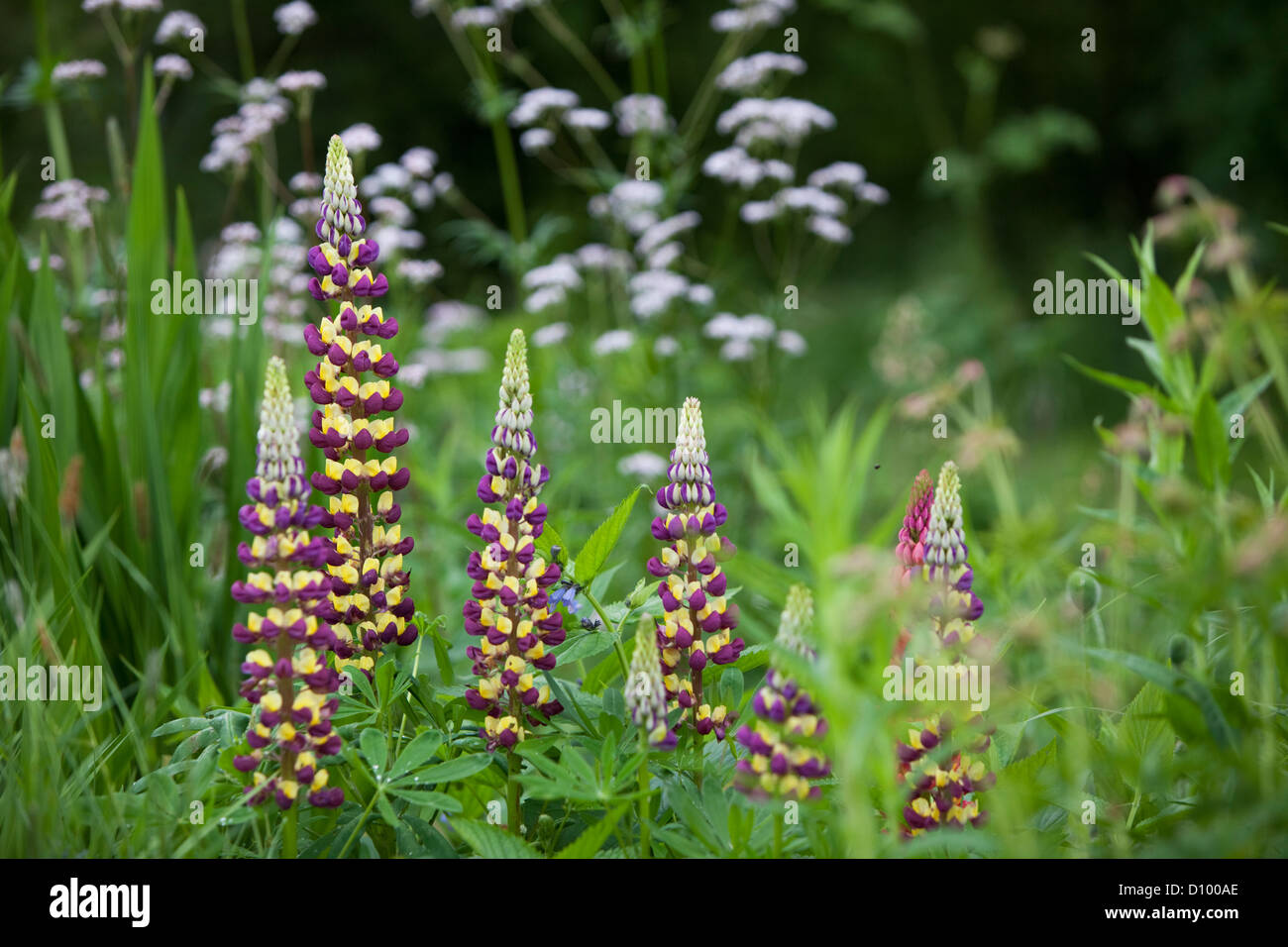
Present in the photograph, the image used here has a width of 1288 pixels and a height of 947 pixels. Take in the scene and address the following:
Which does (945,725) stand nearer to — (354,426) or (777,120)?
(354,426)

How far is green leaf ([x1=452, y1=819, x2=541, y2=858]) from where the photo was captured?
1.52 meters

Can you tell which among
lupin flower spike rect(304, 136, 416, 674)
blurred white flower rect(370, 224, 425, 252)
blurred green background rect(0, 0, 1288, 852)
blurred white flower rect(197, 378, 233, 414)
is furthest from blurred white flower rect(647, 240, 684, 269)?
lupin flower spike rect(304, 136, 416, 674)

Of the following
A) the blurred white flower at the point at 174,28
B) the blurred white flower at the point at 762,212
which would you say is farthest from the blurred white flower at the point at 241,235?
the blurred white flower at the point at 762,212

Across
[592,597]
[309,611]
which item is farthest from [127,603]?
[592,597]

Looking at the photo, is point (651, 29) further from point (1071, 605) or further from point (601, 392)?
point (1071, 605)

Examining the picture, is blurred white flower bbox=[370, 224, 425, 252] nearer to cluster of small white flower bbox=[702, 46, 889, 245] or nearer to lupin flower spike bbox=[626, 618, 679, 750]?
cluster of small white flower bbox=[702, 46, 889, 245]

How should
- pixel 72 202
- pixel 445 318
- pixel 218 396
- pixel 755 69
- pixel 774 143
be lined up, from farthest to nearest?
pixel 445 318
pixel 774 143
pixel 755 69
pixel 72 202
pixel 218 396

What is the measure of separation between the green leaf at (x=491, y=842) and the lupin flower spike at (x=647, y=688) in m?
0.22

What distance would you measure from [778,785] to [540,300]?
9.84 feet

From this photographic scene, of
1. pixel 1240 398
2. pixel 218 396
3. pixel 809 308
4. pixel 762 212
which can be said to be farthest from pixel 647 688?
pixel 809 308

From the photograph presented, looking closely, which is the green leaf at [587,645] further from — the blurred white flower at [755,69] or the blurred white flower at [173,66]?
the blurred white flower at [755,69]

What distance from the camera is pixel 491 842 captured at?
1530mm

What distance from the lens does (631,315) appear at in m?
5.73

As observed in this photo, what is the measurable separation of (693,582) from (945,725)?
42 cm
